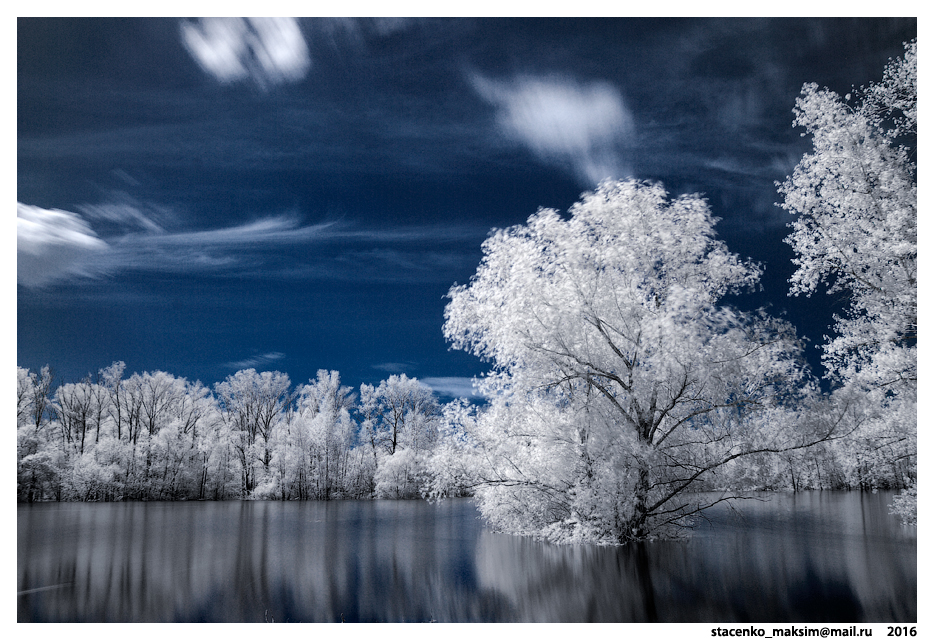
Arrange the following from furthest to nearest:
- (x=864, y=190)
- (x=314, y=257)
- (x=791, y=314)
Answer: (x=314, y=257), (x=791, y=314), (x=864, y=190)

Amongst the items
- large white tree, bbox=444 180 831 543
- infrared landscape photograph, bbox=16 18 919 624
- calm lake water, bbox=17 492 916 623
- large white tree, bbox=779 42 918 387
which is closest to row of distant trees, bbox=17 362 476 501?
calm lake water, bbox=17 492 916 623

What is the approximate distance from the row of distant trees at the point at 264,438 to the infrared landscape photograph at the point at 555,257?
1717cm

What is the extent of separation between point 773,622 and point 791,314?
13.4ft

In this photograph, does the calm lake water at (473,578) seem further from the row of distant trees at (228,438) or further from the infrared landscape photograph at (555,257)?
the row of distant trees at (228,438)

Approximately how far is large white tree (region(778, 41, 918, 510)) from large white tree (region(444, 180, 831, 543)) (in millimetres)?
741

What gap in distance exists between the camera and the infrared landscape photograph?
21.3 feet

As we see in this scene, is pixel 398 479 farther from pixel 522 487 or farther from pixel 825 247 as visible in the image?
pixel 825 247

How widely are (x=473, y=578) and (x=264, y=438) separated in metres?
25.7

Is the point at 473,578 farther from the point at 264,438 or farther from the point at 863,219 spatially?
the point at 264,438

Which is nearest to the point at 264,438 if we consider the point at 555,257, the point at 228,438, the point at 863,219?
the point at 228,438

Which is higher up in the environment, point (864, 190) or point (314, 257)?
point (314, 257)

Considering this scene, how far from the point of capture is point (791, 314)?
25.0 ft
